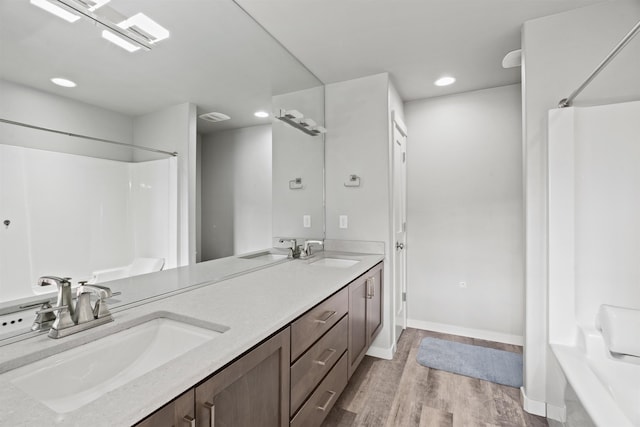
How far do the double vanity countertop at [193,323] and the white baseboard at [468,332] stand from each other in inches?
67.5

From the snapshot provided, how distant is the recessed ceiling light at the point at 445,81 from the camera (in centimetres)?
261

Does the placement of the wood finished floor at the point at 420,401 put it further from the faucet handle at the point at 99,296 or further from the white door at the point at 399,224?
the faucet handle at the point at 99,296

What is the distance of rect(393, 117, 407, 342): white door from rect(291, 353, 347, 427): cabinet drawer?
1.12 metres

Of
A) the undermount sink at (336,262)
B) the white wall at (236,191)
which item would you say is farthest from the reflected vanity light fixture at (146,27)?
the undermount sink at (336,262)

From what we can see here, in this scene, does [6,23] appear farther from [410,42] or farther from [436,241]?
[436,241]

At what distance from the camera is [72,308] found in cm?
92

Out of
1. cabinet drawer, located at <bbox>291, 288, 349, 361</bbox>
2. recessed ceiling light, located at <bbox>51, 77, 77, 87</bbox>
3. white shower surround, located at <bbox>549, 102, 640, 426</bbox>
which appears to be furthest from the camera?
white shower surround, located at <bbox>549, 102, 640, 426</bbox>

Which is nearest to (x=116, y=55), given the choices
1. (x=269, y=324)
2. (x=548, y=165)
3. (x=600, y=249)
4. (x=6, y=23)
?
(x=6, y=23)

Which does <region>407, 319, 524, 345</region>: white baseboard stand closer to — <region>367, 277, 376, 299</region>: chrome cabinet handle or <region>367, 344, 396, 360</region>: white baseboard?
<region>367, 344, 396, 360</region>: white baseboard

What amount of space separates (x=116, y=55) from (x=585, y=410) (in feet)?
7.36

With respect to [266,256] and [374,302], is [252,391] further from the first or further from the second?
[374,302]

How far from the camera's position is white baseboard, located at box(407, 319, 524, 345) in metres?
2.74

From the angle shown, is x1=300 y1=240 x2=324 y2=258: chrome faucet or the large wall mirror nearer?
the large wall mirror

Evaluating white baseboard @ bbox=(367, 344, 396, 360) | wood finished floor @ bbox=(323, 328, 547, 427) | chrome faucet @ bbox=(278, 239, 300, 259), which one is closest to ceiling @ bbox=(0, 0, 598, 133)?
chrome faucet @ bbox=(278, 239, 300, 259)
